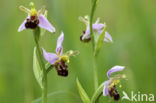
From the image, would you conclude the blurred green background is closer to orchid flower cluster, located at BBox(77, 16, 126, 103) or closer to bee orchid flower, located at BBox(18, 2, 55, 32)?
orchid flower cluster, located at BBox(77, 16, 126, 103)

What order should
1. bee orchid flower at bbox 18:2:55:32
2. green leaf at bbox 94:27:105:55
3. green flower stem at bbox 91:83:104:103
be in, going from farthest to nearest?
green leaf at bbox 94:27:105:55, green flower stem at bbox 91:83:104:103, bee orchid flower at bbox 18:2:55:32

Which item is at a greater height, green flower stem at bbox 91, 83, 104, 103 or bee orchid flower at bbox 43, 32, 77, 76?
bee orchid flower at bbox 43, 32, 77, 76

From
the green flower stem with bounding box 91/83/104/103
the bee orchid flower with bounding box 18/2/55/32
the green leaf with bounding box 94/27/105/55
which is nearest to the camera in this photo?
the bee orchid flower with bounding box 18/2/55/32

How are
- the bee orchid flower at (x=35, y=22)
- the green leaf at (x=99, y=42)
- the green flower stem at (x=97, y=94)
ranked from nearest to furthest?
the bee orchid flower at (x=35, y=22) < the green flower stem at (x=97, y=94) < the green leaf at (x=99, y=42)

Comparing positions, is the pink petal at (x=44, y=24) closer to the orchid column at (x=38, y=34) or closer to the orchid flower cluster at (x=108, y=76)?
the orchid column at (x=38, y=34)

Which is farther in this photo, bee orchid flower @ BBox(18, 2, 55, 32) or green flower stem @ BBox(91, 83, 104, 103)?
green flower stem @ BBox(91, 83, 104, 103)

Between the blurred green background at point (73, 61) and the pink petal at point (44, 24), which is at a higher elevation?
the pink petal at point (44, 24)

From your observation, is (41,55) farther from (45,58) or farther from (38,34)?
(38,34)

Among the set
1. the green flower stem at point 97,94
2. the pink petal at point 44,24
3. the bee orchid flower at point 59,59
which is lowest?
the green flower stem at point 97,94

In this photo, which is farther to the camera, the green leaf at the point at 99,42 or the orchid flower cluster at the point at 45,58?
the green leaf at the point at 99,42

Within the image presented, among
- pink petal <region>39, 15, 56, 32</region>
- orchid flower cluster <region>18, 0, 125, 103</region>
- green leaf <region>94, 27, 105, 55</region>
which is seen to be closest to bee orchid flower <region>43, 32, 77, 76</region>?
orchid flower cluster <region>18, 0, 125, 103</region>

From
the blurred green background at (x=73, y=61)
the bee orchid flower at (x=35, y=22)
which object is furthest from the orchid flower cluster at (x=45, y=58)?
the blurred green background at (x=73, y=61)

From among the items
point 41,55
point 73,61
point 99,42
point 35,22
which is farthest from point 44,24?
point 73,61
